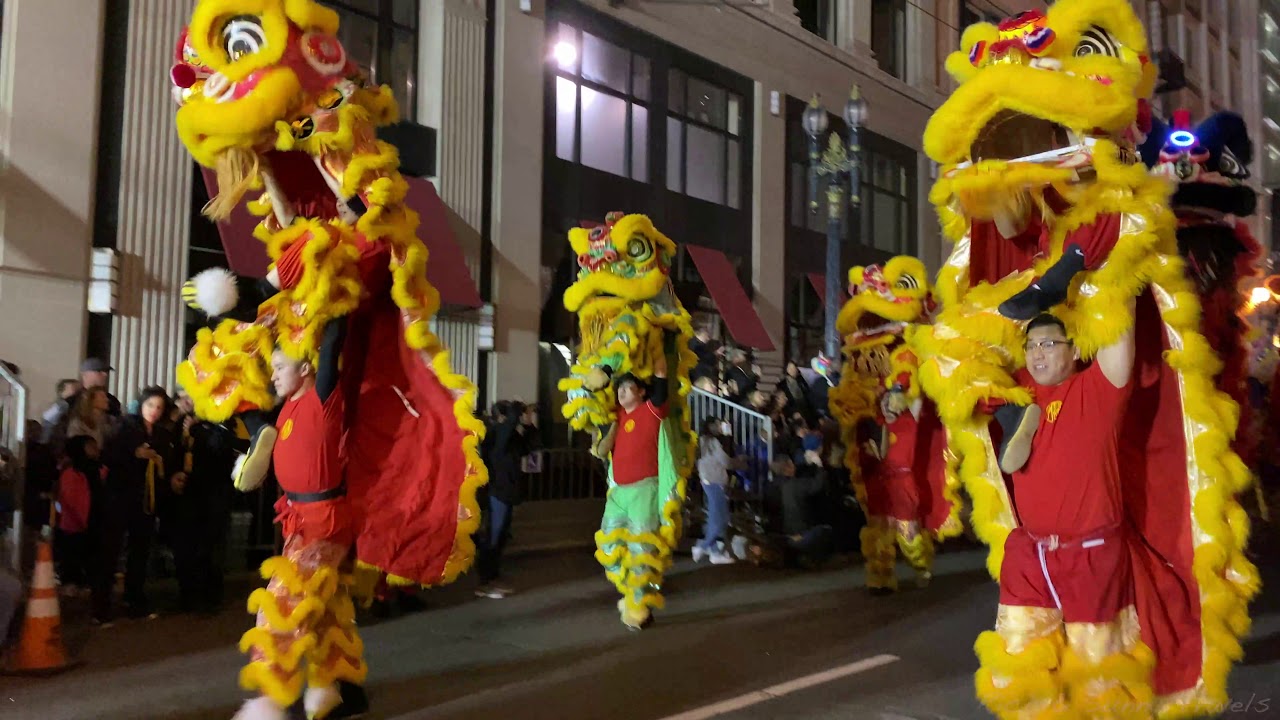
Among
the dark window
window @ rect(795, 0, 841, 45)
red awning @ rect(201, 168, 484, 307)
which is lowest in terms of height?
red awning @ rect(201, 168, 484, 307)

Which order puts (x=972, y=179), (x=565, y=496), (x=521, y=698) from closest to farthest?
(x=972, y=179)
(x=521, y=698)
(x=565, y=496)

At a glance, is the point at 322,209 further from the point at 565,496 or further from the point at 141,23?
the point at 565,496

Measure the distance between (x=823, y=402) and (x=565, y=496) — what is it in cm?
330

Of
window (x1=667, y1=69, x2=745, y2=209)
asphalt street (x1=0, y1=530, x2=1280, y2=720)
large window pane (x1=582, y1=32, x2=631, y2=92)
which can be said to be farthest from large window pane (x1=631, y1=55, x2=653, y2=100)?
asphalt street (x1=0, y1=530, x2=1280, y2=720)

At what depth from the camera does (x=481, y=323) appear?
1169 cm

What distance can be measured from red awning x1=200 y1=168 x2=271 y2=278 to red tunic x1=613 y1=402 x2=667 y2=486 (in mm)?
4748

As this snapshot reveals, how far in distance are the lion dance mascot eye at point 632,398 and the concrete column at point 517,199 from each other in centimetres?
559

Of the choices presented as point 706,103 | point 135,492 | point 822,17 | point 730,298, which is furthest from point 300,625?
point 822,17

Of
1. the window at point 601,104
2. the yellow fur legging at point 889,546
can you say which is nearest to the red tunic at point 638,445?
the yellow fur legging at point 889,546

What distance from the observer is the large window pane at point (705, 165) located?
15.5 m

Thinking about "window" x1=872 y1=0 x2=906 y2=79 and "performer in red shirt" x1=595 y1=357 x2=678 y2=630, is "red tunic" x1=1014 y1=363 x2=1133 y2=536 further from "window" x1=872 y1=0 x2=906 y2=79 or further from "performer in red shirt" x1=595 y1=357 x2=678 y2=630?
"window" x1=872 y1=0 x2=906 y2=79

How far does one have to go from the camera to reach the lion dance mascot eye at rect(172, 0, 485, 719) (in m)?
3.46

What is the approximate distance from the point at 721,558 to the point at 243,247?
565 cm

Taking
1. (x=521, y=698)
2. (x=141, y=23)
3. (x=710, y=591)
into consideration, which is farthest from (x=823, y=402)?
(x=141, y=23)
